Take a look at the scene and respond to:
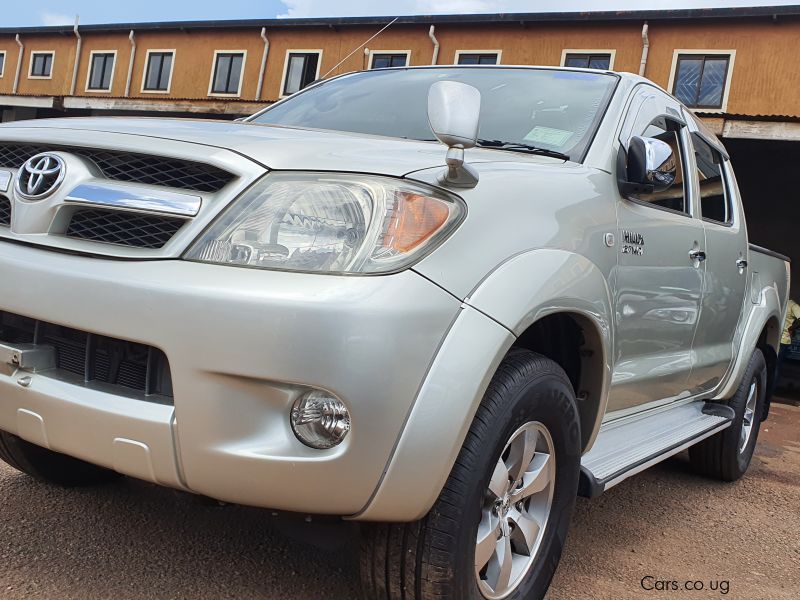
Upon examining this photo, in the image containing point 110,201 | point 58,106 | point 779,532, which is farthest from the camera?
point 58,106

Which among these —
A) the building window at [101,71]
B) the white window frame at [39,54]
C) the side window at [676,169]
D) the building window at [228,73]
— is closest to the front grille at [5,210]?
the side window at [676,169]

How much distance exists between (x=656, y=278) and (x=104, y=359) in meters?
1.90

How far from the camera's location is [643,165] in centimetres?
258

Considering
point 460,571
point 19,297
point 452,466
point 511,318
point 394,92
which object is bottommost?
point 460,571

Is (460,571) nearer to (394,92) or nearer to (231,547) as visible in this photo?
(231,547)

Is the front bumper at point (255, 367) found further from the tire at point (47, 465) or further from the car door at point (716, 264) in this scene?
the car door at point (716, 264)

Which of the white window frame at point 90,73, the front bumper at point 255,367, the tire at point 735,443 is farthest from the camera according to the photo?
the white window frame at point 90,73

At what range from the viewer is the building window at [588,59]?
17.2m

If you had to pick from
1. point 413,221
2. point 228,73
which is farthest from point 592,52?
point 413,221

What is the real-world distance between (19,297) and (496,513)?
4.24ft

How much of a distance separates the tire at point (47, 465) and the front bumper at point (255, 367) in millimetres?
1073

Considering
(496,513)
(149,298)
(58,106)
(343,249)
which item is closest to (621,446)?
(496,513)

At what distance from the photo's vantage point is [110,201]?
1.80 metres

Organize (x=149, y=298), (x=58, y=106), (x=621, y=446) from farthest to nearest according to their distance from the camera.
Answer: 1. (x=58, y=106)
2. (x=621, y=446)
3. (x=149, y=298)
